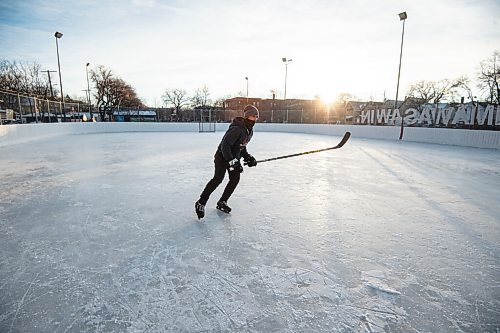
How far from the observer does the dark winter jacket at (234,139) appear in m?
3.24

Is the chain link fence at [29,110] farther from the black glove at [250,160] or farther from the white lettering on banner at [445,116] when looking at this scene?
the white lettering on banner at [445,116]

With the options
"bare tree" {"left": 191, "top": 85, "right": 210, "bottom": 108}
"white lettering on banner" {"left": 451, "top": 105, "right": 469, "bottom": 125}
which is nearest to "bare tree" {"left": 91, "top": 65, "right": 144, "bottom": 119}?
"bare tree" {"left": 191, "top": 85, "right": 210, "bottom": 108}

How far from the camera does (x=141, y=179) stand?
5.61 metres

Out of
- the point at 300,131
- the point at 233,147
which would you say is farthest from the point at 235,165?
the point at 300,131

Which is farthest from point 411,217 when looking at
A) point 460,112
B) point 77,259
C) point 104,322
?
point 460,112

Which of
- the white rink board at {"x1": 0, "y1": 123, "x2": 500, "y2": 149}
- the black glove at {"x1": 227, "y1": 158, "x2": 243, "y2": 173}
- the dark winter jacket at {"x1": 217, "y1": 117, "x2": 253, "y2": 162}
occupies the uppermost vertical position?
the dark winter jacket at {"x1": 217, "y1": 117, "x2": 253, "y2": 162}

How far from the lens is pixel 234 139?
3.25m

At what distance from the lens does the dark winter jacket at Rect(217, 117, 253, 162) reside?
3.24 metres

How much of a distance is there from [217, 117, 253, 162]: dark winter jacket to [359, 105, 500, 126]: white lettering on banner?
1452cm

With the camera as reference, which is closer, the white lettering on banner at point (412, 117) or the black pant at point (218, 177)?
the black pant at point (218, 177)

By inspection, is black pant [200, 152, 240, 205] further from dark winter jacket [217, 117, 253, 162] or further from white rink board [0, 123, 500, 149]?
white rink board [0, 123, 500, 149]

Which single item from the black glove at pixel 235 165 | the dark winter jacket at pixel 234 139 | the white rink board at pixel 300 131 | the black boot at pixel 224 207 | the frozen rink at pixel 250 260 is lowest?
the frozen rink at pixel 250 260

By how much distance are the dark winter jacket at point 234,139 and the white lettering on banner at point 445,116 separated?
14.5 metres

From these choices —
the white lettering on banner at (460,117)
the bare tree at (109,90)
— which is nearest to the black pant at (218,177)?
the white lettering on banner at (460,117)
